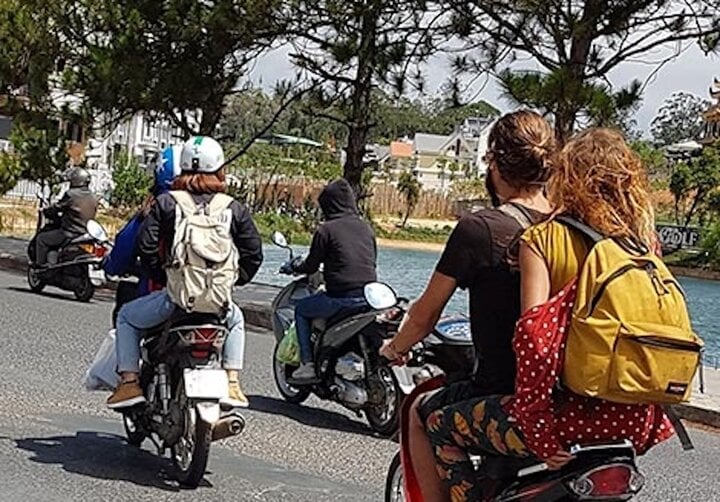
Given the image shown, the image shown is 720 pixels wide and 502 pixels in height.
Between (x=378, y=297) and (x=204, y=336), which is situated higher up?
(x=378, y=297)

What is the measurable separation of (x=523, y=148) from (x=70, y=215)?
12.1 metres

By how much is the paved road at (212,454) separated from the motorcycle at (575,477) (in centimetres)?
232

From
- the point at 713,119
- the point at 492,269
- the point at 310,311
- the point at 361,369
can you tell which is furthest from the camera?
the point at 713,119

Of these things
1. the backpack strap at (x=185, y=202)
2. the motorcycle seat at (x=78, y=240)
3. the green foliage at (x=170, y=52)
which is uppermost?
the green foliage at (x=170, y=52)

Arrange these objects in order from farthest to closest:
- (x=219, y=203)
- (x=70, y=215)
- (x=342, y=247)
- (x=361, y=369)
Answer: (x=70, y=215) < (x=342, y=247) < (x=361, y=369) < (x=219, y=203)

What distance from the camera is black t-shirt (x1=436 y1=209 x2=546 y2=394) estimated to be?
13.8 feet

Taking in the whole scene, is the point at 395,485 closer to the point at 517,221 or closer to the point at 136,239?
the point at 517,221

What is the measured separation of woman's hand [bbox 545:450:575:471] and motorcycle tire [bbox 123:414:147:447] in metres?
3.65

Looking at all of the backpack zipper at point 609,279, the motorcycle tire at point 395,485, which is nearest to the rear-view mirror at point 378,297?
the motorcycle tire at point 395,485

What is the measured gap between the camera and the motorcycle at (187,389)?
248 inches

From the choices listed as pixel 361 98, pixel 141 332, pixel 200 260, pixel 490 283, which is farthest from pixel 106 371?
pixel 361 98

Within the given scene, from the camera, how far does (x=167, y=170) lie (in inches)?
269

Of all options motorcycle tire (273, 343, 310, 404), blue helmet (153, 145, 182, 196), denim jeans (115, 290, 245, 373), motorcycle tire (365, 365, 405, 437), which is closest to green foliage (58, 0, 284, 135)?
motorcycle tire (273, 343, 310, 404)

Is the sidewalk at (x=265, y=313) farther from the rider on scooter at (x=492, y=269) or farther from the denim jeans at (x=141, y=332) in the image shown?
the rider on scooter at (x=492, y=269)
